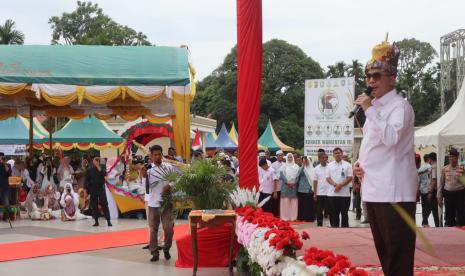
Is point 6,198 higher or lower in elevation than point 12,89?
lower

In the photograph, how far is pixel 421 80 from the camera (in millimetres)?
51750

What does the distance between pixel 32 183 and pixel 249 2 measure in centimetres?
1169

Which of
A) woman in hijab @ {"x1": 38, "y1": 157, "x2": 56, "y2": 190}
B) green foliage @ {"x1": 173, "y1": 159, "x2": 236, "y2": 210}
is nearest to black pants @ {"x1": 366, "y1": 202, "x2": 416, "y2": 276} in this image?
green foliage @ {"x1": 173, "y1": 159, "x2": 236, "y2": 210}

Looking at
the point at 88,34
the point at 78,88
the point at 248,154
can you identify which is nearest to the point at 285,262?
the point at 248,154

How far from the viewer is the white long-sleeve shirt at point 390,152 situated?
310cm

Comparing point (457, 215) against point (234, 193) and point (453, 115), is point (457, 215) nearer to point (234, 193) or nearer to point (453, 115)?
point (453, 115)

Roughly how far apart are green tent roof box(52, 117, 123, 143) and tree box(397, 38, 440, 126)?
2883 centimetres

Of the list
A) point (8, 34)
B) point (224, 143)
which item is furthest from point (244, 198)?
point (8, 34)

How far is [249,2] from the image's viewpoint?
8328 millimetres

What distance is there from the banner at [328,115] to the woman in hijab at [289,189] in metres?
1.33

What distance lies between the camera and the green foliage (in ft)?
24.7

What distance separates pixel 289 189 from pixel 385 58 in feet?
38.6

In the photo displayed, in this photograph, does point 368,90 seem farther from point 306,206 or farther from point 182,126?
point 306,206

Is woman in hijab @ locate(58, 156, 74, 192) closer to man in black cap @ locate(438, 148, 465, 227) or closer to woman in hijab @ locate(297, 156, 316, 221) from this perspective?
woman in hijab @ locate(297, 156, 316, 221)
